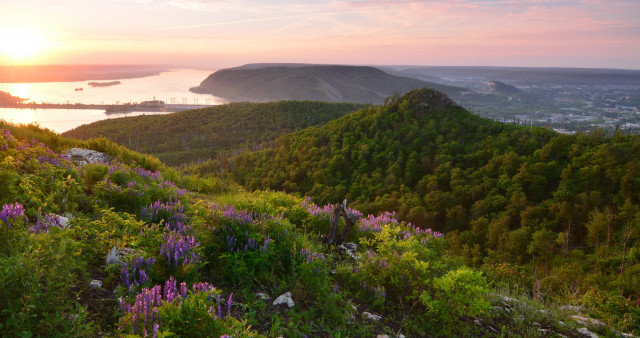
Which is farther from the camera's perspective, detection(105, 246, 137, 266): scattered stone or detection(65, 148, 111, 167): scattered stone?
detection(65, 148, 111, 167): scattered stone

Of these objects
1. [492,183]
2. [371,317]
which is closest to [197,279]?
A: [371,317]

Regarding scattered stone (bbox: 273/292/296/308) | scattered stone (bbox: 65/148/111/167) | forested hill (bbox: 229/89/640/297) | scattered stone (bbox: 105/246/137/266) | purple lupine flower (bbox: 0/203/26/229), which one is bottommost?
forested hill (bbox: 229/89/640/297)

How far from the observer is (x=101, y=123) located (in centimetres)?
12519

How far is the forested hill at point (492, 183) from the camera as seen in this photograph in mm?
16297

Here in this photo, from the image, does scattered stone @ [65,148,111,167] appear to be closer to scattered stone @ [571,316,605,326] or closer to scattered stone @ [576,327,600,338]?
scattered stone @ [576,327,600,338]

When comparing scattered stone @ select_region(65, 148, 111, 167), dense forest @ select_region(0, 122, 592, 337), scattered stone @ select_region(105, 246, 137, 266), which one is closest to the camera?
dense forest @ select_region(0, 122, 592, 337)

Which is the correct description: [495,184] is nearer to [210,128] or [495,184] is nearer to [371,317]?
[371,317]

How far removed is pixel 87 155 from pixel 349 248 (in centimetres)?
851

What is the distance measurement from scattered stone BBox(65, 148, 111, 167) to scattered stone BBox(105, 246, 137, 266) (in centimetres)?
692

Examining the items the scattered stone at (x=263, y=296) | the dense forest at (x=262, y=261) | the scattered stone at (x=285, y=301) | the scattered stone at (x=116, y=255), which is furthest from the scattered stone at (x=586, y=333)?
the scattered stone at (x=116, y=255)

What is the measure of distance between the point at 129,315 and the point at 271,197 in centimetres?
549

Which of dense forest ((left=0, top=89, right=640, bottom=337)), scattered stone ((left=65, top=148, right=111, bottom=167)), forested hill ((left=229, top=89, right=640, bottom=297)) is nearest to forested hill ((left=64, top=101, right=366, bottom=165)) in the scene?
forested hill ((left=229, top=89, right=640, bottom=297))

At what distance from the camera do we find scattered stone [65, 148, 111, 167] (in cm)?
951

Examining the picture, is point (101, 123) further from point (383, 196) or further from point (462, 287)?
point (462, 287)
